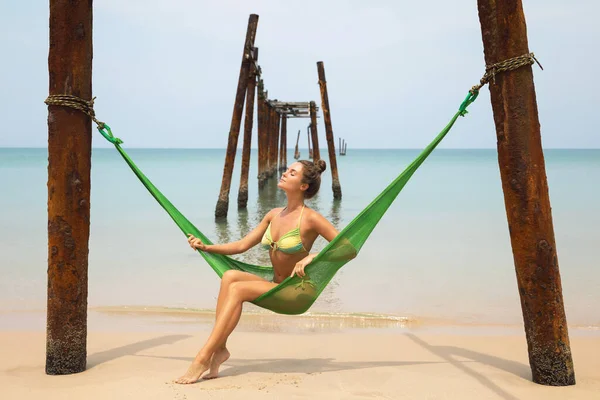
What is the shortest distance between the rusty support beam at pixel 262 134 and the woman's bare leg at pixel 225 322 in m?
14.3

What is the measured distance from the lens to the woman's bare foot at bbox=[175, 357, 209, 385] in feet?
10.0

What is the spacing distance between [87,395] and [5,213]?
1166cm

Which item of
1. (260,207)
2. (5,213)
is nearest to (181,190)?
(260,207)

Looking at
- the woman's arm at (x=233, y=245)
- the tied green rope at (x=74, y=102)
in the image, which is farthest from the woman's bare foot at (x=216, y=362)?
the tied green rope at (x=74, y=102)

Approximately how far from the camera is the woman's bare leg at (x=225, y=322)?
10.1ft

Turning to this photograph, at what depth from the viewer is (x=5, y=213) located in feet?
43.7

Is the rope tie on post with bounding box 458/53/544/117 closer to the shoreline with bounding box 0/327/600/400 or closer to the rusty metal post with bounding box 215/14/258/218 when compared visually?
the shoreline with bounding box 0/327/600/400

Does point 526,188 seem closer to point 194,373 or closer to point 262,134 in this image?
point 194,373

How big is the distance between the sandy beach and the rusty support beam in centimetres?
1312

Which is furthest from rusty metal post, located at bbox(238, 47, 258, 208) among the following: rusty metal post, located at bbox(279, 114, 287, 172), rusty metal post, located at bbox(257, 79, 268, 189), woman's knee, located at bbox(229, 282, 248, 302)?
rusty metal post, located at bbox(279, 114, 287, 172)

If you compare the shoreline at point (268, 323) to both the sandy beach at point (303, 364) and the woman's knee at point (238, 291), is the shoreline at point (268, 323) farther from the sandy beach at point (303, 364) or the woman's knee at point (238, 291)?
the woman's knee at point (238, 291)

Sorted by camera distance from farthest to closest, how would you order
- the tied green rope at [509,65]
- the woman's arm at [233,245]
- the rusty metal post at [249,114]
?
1. the rusty metal post at [249,114]
2. the woman's arm at [233,245]
3. the tied green rope at [509,65]

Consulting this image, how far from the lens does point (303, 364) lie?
3586 mm

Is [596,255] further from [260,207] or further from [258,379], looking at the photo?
[260,207]
